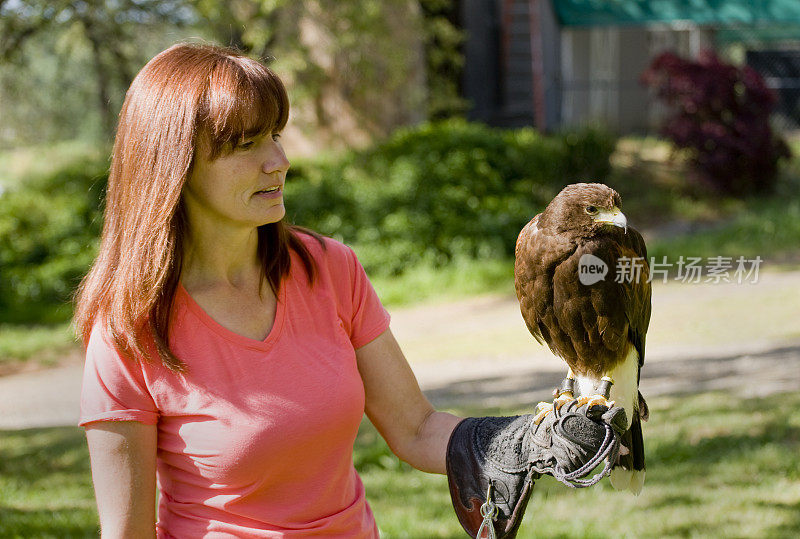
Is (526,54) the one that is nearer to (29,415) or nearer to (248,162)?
(29,415)

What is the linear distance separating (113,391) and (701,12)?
Result: 569 inches

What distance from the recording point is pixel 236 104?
193cm

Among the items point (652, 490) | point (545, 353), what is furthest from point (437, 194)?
point (652, 490)

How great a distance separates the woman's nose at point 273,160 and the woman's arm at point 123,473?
0.66 metres

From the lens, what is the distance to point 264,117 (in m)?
1.98

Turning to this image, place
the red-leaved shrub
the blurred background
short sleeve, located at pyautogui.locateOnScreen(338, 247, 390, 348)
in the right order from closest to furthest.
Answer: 1. short sleeve, located at pyautogui.locateOnScreen(338, 247, 390, 348)
2. the blurred background
3. the red-leaved shrub

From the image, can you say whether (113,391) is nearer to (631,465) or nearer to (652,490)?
(631,465)

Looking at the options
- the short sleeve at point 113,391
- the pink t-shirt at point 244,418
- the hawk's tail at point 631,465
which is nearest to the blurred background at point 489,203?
the hawk's tail at point 631,465

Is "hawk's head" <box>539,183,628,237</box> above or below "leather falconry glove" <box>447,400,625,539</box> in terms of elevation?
above

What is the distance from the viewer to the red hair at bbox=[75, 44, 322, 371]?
1936 mm

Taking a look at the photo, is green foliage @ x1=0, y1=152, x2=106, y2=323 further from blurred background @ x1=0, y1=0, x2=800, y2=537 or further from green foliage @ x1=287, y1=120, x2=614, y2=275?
green foliage @ x1=287, y1=120, x2=614, y2=275

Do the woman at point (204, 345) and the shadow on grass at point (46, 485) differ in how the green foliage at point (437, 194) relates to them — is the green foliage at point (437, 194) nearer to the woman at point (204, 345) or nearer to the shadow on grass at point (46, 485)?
the shadow on grass at point (46, 485)

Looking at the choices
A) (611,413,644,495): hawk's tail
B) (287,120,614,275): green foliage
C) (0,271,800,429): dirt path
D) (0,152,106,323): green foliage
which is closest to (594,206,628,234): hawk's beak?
(611,413,644,495): hawk's tail

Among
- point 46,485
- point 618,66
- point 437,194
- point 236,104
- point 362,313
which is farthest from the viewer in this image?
point 618,66
